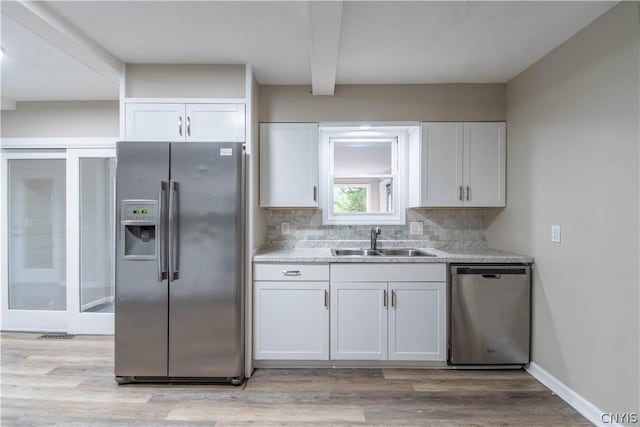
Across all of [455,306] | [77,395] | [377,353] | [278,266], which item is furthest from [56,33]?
[455,306]

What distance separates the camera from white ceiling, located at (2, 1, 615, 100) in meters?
1.95

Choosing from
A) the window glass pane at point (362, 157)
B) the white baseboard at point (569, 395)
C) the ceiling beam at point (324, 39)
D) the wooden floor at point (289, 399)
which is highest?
the ceiling beam at point (324, 39)

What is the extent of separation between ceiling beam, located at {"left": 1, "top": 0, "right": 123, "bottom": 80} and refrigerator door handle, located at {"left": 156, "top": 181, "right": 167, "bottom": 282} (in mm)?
1016

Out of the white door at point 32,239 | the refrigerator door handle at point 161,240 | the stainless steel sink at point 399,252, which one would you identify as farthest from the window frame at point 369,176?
the white door at point 32,239

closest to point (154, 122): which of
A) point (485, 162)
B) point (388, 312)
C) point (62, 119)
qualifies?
point (62, 119)

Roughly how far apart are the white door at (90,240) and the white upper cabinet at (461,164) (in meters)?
3.20

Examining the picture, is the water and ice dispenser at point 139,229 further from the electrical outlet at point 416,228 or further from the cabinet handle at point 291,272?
the electrical outlet at point 416,228

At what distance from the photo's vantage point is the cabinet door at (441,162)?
9.95 ft

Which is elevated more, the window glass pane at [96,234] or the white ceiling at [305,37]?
the white ceiling at [305,37]

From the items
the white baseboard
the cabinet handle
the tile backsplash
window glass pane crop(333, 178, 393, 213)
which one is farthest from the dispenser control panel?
the white baseboard

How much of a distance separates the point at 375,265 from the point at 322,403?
1062 millimetres

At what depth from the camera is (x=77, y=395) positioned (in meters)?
2.33

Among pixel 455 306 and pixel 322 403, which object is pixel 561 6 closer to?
pixel 455 306

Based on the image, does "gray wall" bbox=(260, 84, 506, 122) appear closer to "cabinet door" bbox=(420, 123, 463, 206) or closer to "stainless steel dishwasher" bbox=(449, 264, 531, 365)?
"cabinet door" bbox=(420, 123, 463, 206)
